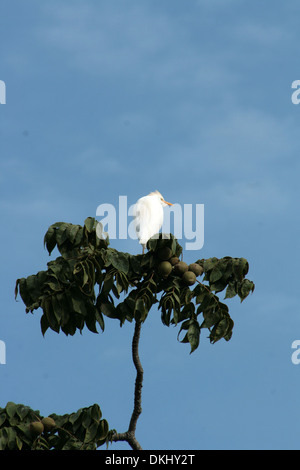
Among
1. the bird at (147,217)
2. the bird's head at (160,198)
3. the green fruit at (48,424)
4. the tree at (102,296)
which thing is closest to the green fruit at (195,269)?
the tree at (102,296)

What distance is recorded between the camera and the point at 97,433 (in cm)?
1703

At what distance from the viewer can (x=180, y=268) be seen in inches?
676

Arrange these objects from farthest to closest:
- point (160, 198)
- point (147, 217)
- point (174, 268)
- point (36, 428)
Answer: point (160, 198), point (147, 217), point (174, 268), point (36, 428)

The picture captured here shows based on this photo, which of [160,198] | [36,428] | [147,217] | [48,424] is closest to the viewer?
[36,428]

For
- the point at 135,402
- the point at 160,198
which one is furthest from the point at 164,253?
the point at 160,198

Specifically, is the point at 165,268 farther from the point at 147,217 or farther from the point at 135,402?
the point at 147,217

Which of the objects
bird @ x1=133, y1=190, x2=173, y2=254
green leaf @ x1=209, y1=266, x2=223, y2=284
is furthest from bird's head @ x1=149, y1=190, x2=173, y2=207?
green leaf @ x1=209, y1=266, x2=223, y2=284

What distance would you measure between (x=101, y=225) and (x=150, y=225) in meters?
6.28

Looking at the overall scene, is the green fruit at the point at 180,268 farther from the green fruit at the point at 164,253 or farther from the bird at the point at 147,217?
the bird at the point at 147,217

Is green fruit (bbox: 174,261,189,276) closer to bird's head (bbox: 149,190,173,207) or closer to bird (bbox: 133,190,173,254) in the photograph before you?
bird (bbox: 133,190,173,254)

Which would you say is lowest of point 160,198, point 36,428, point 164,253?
point 36,428

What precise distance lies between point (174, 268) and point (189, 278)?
196 mm
